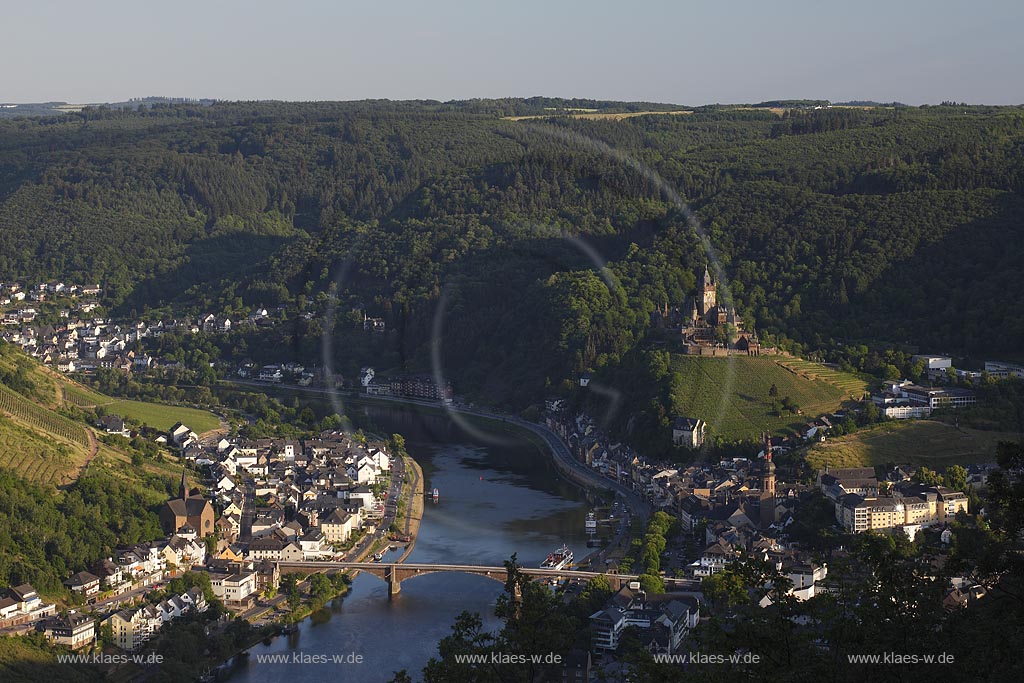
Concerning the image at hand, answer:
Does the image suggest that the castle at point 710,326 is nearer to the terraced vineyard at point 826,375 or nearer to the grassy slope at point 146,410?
the terraced vineyard at point 826,375

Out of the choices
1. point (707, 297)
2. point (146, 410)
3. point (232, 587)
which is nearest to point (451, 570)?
point (232, 587)

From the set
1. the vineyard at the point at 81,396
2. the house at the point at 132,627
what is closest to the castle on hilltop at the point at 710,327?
the vineyard at the point at 81,396

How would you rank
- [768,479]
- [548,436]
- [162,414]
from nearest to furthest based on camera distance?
[768,479] → [548,436] → [162,414]

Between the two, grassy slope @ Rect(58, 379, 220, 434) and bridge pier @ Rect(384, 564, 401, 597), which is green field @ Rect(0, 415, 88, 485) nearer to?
bridge pier @ Rect(384, 564, 401, 597)

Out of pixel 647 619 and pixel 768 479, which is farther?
pixel 768 479

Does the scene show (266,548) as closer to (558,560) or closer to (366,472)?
(558,560)

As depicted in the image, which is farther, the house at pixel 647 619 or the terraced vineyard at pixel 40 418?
the terraced vineyard at pixel 40 418

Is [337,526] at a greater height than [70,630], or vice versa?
[70,630]

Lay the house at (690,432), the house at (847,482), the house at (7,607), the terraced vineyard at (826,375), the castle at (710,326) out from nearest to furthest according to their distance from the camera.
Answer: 1. the house at (7,607)
2. the house at (847,482)
3. the house at (690,432)
4. the terraced vineyard at (826,375)
5. the castle at (710,326)
